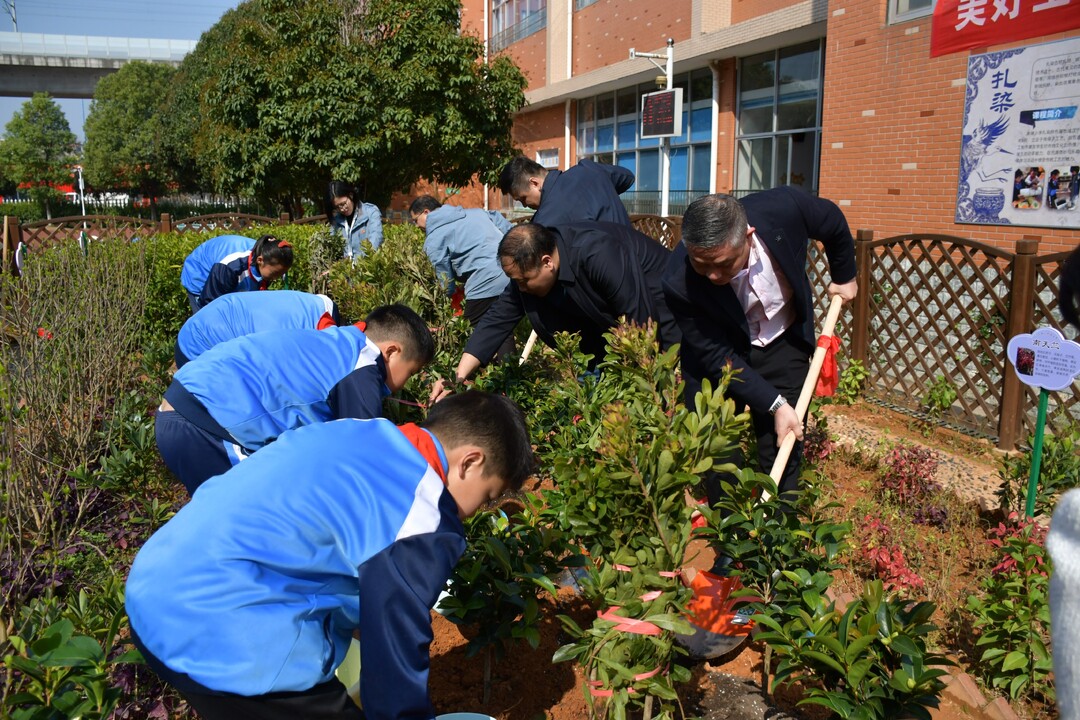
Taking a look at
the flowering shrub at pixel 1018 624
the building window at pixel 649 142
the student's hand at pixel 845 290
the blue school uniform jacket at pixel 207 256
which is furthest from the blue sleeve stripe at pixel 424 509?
the building window at pixel 649 142

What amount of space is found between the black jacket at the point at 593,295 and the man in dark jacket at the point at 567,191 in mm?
789

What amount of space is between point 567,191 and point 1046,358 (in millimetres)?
2509

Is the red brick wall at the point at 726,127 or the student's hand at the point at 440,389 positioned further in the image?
the red brick wall at the point at 726,127

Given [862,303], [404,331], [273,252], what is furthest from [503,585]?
[862,303]

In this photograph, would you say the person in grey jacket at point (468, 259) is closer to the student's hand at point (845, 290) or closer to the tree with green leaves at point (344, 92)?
the student's hand at point (845, 290)

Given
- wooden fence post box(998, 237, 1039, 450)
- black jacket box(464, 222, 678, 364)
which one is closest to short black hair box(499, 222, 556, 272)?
black jacket box(464, 222, 678, 364)

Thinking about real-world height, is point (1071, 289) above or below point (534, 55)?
below

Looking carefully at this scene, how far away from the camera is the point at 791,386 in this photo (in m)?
3.14

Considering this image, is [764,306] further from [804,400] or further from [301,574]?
[301,574]

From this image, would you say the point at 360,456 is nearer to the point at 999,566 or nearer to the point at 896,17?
the point at 999,566

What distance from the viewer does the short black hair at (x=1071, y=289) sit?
3.28 feet

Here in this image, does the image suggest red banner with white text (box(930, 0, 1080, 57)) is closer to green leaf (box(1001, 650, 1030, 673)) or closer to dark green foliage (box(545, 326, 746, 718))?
green leaf (box(1001, 650, 1030, 673))

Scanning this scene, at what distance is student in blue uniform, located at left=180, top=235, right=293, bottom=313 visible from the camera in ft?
16.4

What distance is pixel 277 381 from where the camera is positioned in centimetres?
283
